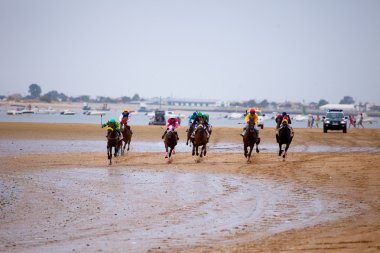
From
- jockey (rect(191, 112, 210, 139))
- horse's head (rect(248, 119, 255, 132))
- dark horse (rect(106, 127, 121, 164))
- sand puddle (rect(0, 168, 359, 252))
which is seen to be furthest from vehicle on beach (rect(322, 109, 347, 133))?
sand puddle (rect(0, 168, 359, 252))

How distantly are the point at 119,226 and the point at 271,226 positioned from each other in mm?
2980

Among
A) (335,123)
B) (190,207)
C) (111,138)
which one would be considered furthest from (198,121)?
(335,123)

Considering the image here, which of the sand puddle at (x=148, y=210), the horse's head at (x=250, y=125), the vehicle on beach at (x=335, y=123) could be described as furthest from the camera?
the vehicle on beach at (x=335, y=123)

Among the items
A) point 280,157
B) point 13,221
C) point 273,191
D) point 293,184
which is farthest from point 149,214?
point 280,157

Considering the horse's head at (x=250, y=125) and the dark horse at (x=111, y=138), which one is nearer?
the dark horse at (x=111, y=138)

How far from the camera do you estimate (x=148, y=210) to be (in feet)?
48.7

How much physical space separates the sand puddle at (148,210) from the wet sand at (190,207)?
23 millimetres

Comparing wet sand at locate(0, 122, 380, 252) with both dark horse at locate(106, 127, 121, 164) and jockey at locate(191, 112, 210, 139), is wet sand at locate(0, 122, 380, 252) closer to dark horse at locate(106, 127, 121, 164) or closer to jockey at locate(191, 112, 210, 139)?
dark horse at locate(106, 127, 121, 164)

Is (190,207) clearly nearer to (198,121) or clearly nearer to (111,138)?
(111,138)

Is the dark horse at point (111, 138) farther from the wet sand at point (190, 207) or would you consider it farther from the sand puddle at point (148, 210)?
the sand puddle at point (148, 210)

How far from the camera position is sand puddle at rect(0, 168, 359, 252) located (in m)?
11.6

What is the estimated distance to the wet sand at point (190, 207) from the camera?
1131cm

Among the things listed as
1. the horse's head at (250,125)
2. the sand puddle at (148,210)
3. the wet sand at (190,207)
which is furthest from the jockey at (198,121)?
the sand puddle at (148,210)

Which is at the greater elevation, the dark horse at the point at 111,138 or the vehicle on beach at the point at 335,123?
the dark horse at the point at 111,138
